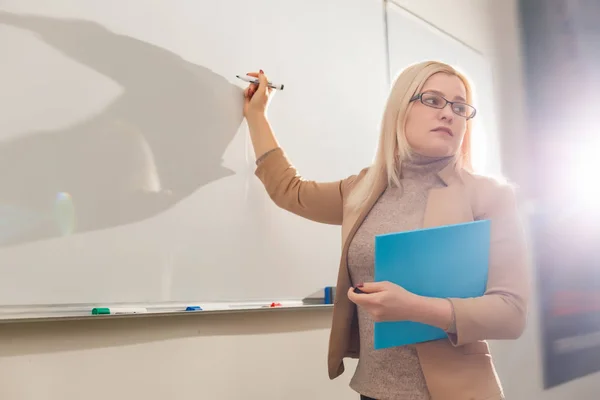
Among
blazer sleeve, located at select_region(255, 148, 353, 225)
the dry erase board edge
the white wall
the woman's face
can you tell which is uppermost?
the woman's face

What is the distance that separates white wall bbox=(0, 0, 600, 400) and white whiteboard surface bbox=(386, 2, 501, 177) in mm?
666

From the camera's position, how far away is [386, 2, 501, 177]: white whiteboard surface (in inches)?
66.1

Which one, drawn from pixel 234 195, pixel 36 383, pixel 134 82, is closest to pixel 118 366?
pixel 36 383

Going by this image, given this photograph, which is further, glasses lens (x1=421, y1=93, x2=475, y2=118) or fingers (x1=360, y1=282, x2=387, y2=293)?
glasses lens (x1=421, y1=93, x2=475, y2=118)

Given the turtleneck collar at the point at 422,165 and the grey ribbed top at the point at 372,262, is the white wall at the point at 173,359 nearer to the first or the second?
the grey ribbed top at the point at 372,262

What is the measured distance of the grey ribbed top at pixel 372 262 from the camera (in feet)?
2.96

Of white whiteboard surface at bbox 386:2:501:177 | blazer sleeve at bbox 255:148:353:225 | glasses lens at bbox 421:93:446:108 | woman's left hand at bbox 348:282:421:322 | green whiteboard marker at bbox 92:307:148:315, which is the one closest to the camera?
woman's left hand at bbox 348:282:421:322

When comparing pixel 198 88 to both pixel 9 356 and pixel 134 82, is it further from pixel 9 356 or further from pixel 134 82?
pixel 9 356

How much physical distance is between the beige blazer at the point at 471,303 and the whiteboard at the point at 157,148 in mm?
249

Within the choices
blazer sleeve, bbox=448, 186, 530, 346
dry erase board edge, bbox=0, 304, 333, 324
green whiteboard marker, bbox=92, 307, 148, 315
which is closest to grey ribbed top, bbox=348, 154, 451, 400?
blazer sleeve, bbox=448, 186, 530, 346

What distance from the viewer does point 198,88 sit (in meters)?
1.11

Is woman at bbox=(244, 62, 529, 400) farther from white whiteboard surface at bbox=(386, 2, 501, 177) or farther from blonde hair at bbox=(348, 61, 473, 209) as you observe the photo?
white whiteboard surface at bbox=(386, 2, 501, 177)

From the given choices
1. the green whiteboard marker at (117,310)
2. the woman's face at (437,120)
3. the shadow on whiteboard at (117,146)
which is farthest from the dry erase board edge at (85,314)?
the woman's face at (437,120)

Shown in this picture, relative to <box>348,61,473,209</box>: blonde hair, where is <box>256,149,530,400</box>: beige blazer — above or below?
below
